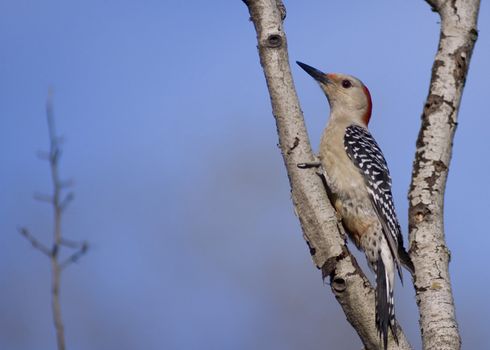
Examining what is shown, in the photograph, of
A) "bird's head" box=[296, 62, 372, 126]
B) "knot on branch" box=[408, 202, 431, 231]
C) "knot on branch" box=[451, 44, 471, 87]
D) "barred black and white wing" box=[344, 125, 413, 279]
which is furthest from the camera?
"bird's head" box=[296, 62, 372, 126]

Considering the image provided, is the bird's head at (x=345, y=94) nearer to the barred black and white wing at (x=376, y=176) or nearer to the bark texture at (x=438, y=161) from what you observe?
the barred black and white wing at (x=376, y=176)

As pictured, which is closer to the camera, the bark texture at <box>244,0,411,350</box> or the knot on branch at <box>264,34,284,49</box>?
the bark texture at <box>244,0,411,350</box>

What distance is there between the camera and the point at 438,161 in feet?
12.9

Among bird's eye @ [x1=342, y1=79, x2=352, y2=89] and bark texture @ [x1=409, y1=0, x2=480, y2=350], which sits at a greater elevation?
bird's eye @ [x1=342, y1=79, x2=352, y2=89]

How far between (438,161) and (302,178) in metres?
0.70

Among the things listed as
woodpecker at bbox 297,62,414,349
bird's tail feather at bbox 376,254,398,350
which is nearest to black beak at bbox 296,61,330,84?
woodpecker at bbox 297,62,414,349

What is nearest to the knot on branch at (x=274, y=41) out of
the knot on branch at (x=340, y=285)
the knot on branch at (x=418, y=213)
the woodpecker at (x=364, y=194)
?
the knot on branch at (x=418, y=213)

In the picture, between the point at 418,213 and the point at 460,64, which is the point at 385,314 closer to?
the point at 418,213

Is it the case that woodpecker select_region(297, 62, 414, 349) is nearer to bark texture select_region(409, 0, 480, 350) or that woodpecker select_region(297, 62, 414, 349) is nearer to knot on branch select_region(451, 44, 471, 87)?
bark texture select_region(409, 0, 480, 350)

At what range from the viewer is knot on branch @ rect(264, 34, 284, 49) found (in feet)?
13.5

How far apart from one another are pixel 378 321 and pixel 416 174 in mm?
767

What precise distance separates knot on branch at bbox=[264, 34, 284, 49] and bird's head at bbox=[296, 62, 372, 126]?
298cm

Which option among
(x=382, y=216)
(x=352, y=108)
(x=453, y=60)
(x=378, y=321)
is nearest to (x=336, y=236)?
(x=378, y=321)

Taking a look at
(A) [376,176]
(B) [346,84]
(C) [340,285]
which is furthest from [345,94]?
(C) [340,285]
